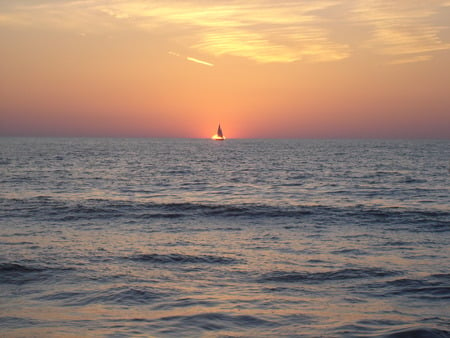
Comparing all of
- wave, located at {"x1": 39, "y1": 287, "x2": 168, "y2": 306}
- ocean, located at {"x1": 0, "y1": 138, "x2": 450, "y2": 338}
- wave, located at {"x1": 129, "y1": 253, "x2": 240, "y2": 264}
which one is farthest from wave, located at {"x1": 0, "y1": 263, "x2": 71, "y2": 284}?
wave, located at {"x1": 129, "y1": 253, "x2": 240, "y2": 264}

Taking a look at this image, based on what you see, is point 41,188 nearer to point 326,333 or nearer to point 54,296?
point 54,296

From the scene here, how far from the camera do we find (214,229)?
2155 centimetres

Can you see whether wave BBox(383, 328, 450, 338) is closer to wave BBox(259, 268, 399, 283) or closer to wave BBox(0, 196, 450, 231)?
wave BBox(259, 268, 399, 283)

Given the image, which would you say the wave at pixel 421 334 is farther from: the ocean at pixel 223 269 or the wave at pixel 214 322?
the wave at pixel 214 322

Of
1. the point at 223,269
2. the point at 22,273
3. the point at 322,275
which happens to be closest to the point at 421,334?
the point at 322,275

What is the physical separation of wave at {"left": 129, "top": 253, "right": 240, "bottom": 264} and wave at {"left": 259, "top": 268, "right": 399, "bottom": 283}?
1.85m

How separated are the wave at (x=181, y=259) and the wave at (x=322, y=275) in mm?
1855

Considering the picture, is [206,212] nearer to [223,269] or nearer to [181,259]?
[181,259]

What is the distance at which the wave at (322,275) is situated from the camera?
43.3 ft

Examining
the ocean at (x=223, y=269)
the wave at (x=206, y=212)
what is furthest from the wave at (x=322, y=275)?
the wave at (x=206, y=212)

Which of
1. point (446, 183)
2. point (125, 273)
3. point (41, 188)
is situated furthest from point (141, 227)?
point (446, 183)

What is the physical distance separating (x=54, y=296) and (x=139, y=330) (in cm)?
312

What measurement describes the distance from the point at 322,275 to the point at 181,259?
4.21 m

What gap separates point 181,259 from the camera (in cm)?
1539
